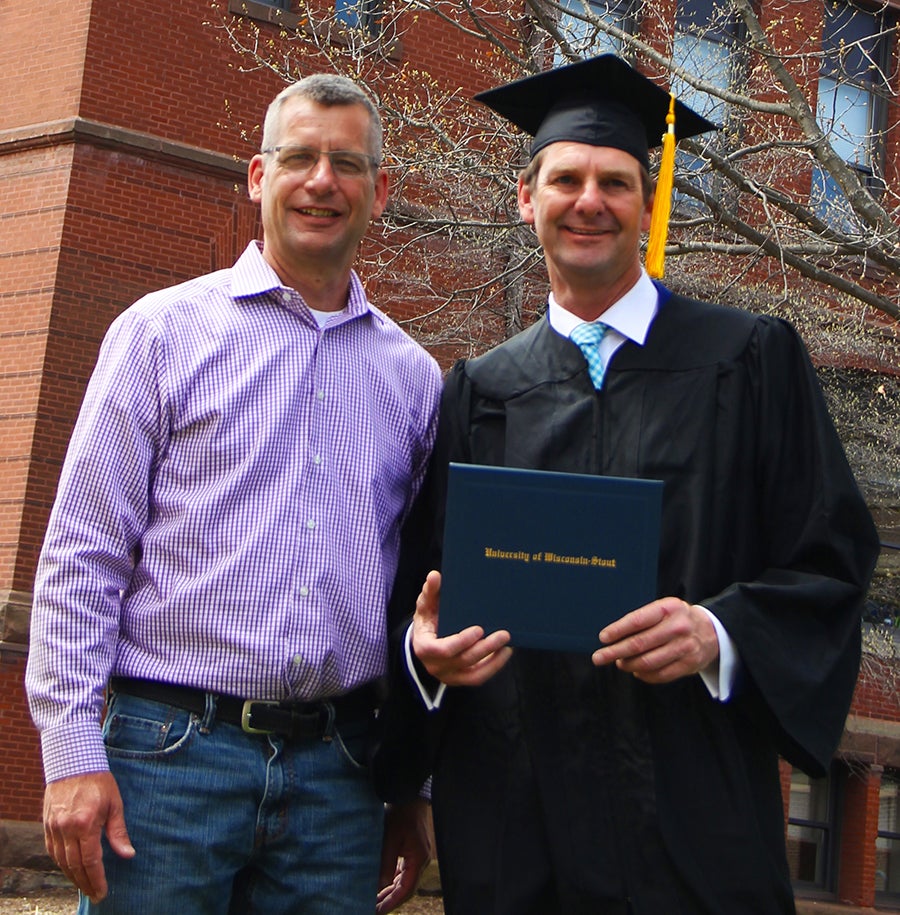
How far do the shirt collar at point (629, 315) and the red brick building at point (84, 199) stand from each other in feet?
30.2

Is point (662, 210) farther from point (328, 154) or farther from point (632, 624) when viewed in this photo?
point (632, 624)

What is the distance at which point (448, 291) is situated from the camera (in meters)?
13.1

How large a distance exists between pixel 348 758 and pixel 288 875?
0.29 m

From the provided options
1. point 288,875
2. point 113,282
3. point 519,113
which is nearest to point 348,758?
point 288,875

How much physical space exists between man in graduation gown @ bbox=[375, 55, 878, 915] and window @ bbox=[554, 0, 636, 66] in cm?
516

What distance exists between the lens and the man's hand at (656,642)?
9.43 ft

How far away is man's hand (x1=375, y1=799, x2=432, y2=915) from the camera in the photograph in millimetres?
3715

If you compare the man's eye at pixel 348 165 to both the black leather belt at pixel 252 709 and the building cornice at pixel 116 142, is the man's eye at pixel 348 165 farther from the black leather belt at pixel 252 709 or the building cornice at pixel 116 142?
the building cornice at pixel 116 142

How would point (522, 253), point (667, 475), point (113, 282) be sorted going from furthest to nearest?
point (113, 282) → point (522, 253) → point (667, 475)

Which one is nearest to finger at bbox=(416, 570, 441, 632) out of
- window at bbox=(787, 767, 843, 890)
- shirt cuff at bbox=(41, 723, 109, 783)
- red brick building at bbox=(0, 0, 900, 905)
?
shirt cuff at bbox=(41, 723, 109, 783)

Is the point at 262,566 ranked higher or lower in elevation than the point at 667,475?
lower

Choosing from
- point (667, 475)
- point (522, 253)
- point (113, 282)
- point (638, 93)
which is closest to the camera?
point (667, 475)

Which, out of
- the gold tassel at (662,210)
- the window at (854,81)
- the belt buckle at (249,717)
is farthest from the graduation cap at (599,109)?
the window at (854,81)

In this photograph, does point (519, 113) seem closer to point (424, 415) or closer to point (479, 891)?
point (424, 415)
